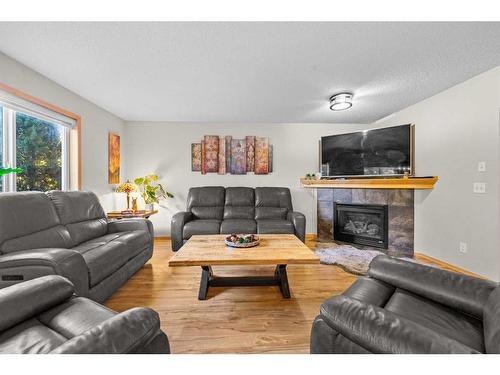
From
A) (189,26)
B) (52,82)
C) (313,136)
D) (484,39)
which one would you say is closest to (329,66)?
(484,39)

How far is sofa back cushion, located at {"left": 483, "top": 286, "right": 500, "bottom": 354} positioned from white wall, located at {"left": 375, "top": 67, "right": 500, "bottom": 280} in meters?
2.04

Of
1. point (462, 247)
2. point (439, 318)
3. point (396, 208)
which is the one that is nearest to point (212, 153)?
point (396, 208)

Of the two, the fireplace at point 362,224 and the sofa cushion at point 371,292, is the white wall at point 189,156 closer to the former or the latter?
the fireplace at point 362,224

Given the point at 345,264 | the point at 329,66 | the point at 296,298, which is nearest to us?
the point at 296,298

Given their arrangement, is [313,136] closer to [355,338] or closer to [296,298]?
[296,298]

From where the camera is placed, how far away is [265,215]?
11.9 feet

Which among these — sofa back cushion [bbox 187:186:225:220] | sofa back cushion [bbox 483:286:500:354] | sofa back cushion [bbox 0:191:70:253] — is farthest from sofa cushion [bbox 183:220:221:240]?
sofa back cushion [bbox 483:286:500:354]

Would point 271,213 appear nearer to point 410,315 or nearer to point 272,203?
point 272,203

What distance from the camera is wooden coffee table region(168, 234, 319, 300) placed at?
1669mm

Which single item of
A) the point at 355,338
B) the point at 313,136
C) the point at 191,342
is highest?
the point at 313,136

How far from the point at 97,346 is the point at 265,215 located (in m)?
3.09

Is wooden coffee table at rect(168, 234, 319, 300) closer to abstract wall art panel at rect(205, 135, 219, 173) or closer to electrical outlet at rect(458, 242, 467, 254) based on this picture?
abstract wall art panel at rect(205, 135, 219, 173)

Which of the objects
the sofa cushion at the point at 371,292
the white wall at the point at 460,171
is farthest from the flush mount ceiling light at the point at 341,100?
the sofa cushion at the point at 371,292

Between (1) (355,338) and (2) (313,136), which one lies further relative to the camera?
(2) (313,136)
